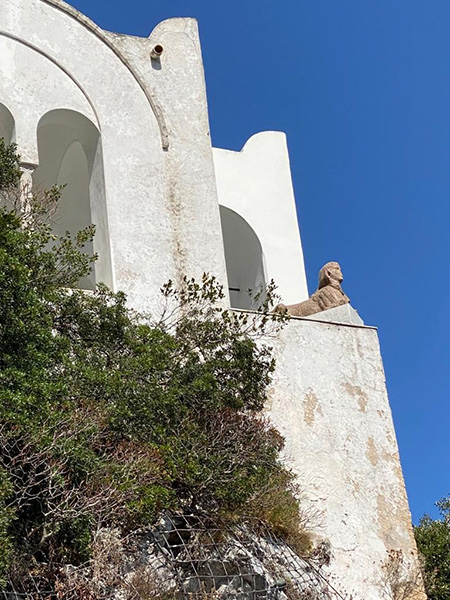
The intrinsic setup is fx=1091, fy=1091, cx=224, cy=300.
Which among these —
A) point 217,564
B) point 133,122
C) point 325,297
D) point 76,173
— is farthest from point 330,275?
point 217,564

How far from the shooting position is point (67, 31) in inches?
696

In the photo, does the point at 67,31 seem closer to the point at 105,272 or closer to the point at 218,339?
the point at 105,272

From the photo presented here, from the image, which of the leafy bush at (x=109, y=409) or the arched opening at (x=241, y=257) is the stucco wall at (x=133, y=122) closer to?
the leafy bush at (x=109, y=409)

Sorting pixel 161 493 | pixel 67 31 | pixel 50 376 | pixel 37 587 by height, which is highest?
pixel 67 31

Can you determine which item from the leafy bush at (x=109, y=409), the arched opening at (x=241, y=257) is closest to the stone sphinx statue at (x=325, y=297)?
the leafy bush at (x=109, y=409)

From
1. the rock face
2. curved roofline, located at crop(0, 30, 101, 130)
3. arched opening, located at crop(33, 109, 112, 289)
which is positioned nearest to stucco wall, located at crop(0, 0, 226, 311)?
curved roofline, located at crop(0, 30, 101, 130)

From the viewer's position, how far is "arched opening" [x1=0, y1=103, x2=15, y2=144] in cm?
1645

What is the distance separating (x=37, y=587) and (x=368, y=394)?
21.5ft

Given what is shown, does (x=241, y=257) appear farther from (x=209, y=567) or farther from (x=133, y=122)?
(x=209, y=567)

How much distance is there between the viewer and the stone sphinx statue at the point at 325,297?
17.2 m

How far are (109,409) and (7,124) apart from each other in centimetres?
618

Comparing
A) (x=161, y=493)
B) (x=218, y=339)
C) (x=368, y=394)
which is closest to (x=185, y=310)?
(x=218, y=339)

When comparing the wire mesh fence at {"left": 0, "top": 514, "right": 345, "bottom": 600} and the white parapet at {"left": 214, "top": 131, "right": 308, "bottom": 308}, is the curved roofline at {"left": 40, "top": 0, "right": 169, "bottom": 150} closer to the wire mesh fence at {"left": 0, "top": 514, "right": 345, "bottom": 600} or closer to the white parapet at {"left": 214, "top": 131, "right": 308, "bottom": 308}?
the white parapet at {"left": 214, "top": 131, "right": 308, "bottom": 308}

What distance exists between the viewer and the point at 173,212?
16.8 m
